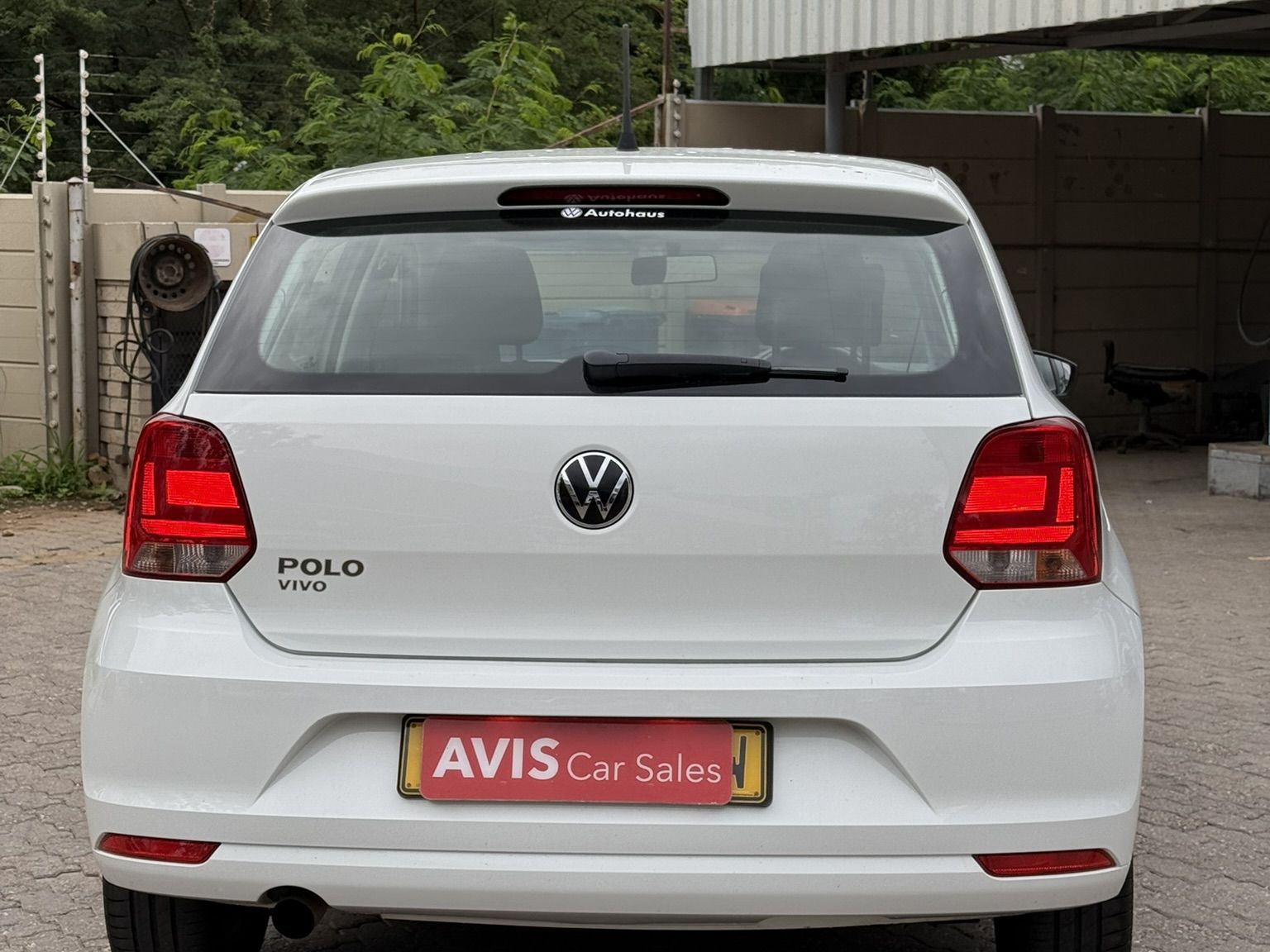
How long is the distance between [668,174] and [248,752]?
3.96 feet

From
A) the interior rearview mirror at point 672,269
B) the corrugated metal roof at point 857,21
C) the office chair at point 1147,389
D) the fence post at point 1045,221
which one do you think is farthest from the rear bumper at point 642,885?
the fence post at point 1045,221

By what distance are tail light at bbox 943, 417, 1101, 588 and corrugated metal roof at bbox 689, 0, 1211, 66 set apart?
8.39 meters

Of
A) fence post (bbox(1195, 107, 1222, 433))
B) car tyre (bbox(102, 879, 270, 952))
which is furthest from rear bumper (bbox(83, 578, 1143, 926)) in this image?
fence post (bbox(1195, 107, 1222, 433))

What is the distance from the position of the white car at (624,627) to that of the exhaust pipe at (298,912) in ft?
0.03

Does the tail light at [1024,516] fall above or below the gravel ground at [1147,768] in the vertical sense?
above

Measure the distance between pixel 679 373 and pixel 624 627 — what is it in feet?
1.38

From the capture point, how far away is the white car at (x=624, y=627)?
292cm

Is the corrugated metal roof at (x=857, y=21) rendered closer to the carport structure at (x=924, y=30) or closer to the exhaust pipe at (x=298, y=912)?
the carport structure at (x=924, y=30)

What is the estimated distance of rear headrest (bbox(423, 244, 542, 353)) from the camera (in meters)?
3.10

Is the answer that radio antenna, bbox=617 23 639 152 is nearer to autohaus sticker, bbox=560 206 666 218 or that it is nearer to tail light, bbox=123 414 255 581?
autohaus sticker, bbox=560 206 666 218

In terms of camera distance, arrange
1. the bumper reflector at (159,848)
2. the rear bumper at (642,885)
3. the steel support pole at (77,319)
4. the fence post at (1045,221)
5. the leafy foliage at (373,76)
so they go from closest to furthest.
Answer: the rear bumper at (642,885), the bumper reflector at (159,848), the steel support pole at (77,319), the fence post at (1045,221), the leafy foliage at (373,76)

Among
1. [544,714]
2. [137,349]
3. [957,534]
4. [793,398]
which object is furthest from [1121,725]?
[137,349]

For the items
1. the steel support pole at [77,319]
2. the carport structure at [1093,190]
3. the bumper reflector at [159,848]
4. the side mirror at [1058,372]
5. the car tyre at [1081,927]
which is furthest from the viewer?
the carport structure at [1093,190]

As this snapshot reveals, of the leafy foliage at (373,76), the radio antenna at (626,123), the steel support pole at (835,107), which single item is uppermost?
the leafy foliage at (373,76)
